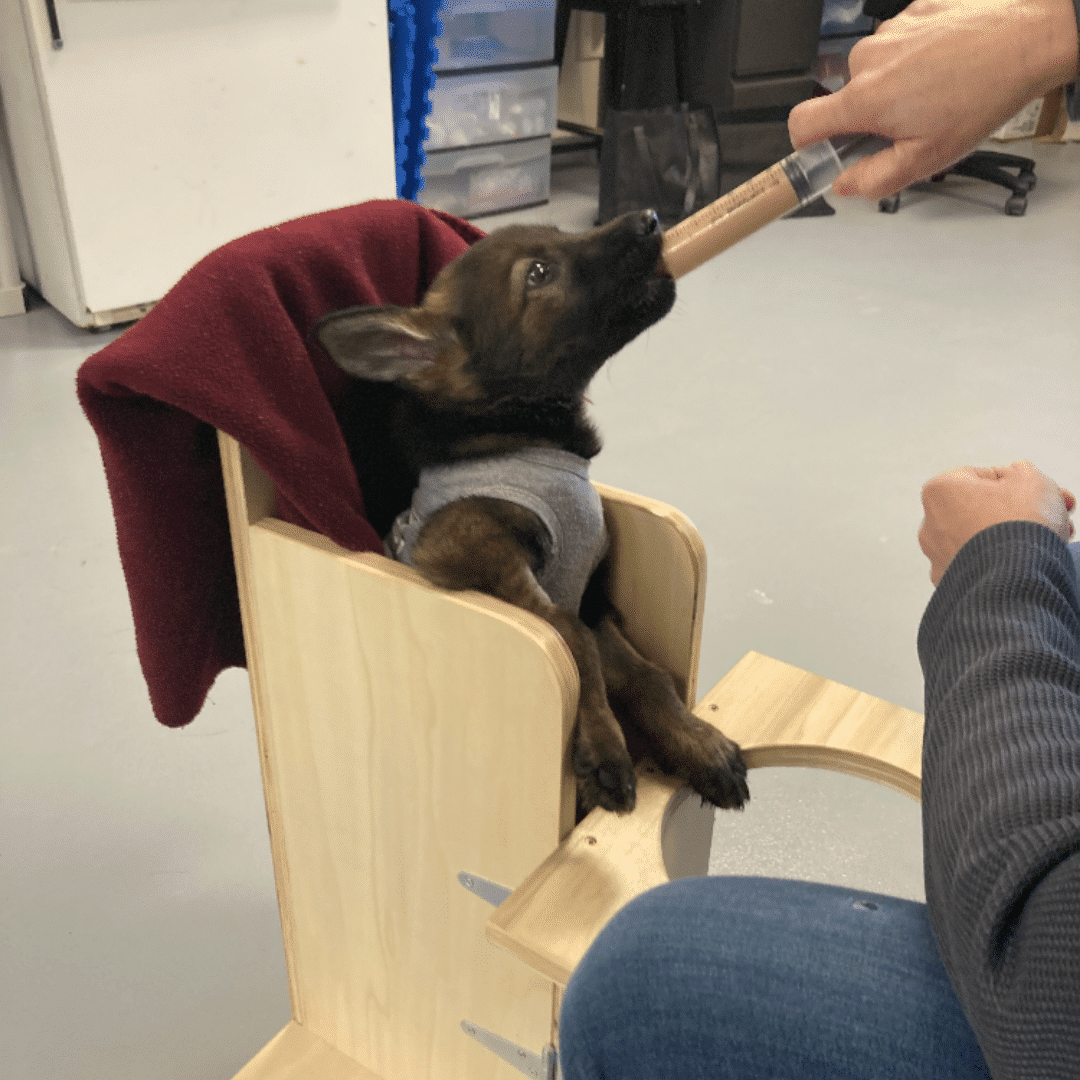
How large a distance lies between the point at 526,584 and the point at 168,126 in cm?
225

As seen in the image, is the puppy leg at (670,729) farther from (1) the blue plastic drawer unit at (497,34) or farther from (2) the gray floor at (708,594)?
(1) the blue plastic drawer unit at (497,34)

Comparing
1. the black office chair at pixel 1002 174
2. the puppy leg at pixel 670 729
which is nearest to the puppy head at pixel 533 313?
the puppy leg at pixel 670 729

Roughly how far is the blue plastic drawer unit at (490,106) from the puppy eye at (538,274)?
9.37 feet

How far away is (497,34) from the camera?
3.77 m

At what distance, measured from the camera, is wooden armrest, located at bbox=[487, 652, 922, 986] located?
0.78 m

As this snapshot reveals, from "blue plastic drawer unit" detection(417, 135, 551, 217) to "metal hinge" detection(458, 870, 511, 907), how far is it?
319 cm

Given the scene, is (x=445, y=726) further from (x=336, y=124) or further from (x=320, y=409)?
(x=336, y=124)

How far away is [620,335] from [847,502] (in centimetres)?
134

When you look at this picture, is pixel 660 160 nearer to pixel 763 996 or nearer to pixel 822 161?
pixel 822 161

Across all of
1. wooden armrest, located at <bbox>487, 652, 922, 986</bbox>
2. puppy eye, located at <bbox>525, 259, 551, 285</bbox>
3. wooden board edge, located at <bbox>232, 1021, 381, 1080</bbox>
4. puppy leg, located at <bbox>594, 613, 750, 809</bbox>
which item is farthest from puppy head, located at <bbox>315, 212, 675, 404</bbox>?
wooden board edge, located at <bbox>232, 1021, 381, 1080</bbox>

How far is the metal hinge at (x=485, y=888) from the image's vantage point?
92cm

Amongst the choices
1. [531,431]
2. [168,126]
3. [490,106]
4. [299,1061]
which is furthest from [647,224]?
[490,106]

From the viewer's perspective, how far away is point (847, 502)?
2.21 meters

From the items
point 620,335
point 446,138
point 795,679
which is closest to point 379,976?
point 795,679
